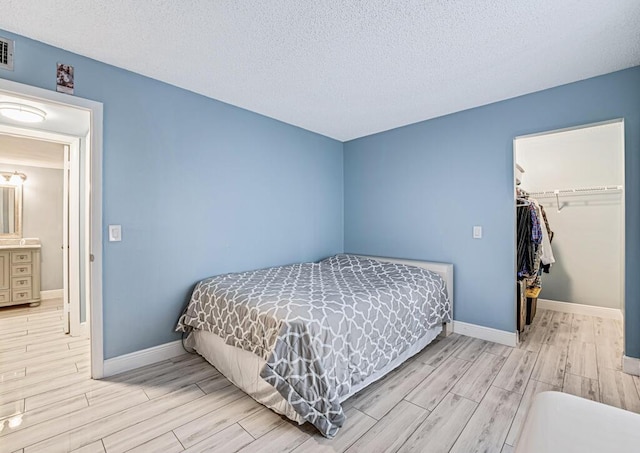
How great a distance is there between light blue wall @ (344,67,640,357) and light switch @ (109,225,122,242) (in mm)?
2763

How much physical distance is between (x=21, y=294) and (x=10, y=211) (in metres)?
1.27

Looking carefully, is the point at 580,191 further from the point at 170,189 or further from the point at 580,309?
the point at 170,189

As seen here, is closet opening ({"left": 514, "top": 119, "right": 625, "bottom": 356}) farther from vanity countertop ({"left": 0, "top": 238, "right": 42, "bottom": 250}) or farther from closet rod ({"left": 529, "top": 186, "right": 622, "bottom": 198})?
vanity countertop ({"left": 0, "top": 238, "right": 42, "bottom": 250})

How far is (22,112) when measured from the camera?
244 cm

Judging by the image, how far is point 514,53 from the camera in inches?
82.0

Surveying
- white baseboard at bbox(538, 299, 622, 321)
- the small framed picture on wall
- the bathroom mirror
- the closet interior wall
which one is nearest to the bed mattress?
the small framed picture on wall

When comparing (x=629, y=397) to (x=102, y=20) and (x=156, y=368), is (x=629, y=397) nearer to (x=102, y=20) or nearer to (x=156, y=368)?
(x=156, y=368)

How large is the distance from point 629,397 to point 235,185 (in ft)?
11.4

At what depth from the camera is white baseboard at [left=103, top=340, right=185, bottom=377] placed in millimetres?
2287

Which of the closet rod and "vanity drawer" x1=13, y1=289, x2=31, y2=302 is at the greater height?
the closet rod

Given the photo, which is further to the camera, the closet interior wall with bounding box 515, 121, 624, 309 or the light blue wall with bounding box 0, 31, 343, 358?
the closet interior wall with bounding box 515, 121, 624, 309

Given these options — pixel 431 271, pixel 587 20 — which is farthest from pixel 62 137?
pixel 587 20

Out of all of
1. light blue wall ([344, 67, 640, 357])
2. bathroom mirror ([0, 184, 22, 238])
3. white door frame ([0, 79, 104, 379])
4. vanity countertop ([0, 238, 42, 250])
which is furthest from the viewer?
bathroom mirror ([0, 184, 22, 238])

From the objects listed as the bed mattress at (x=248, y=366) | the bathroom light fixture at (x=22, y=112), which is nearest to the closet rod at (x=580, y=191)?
the bed mattress at (x=248, y=366)
